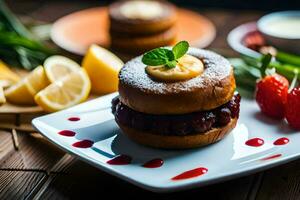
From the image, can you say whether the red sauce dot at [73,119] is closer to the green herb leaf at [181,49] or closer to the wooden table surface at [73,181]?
the wooden table surface at [73,181]

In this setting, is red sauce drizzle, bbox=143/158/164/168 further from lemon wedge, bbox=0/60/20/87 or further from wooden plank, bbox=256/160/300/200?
lemon wedge, bbox=0/60/20/87

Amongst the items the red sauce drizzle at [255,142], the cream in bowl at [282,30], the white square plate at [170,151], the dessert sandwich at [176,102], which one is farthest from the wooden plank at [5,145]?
the cream in bowl at [282,30]

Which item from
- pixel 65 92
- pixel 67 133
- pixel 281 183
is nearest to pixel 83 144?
pixel 67 133

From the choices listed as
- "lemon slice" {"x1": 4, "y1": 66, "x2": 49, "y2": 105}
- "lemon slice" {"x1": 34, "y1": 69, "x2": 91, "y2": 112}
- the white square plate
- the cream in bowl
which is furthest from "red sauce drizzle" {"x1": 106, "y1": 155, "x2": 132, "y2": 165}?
the cream in bowl

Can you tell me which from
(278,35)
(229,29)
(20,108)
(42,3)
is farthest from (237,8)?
(20,108)

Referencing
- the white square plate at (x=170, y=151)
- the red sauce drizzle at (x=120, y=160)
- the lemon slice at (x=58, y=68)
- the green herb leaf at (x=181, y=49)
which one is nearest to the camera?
the white square plate at (x=170, y=151)

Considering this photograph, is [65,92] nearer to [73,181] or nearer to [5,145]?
[5,145]
